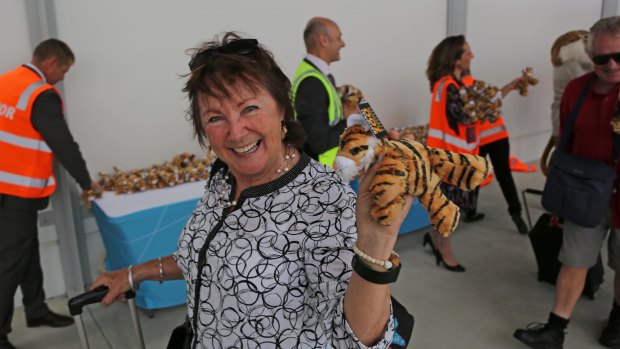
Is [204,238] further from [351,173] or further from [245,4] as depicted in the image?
[245,4]

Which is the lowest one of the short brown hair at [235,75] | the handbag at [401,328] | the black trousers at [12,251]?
the black trousers at [12,251]

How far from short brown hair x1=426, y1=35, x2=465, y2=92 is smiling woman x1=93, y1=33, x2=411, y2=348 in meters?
2.73

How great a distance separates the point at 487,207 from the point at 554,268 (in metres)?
1.77

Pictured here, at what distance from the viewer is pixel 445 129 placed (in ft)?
12.2

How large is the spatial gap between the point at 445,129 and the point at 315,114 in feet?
3.98

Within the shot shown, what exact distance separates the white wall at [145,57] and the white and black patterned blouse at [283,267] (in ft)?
8.30

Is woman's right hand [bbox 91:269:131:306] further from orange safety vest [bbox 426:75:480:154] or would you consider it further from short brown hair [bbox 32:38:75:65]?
orange safety vest [bbox 426:75:480:154]

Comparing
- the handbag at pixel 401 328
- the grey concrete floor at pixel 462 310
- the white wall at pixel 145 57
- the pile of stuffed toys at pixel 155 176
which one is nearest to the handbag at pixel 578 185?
the grey concrete floor at pixel 462 310

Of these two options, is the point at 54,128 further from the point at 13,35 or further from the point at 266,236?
the point at 266,236

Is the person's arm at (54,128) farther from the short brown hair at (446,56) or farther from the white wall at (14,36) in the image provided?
the short brown hair at (446,56)

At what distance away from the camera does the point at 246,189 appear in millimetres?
1267

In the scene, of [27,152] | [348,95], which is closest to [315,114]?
[348,95]

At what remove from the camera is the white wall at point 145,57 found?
11.2ft

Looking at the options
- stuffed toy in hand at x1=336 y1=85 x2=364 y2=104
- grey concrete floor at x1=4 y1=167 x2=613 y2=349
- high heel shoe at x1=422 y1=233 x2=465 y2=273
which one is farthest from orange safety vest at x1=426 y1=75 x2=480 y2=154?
grey concrete floor at x1=4 y1=167 x2=613 y2=349
